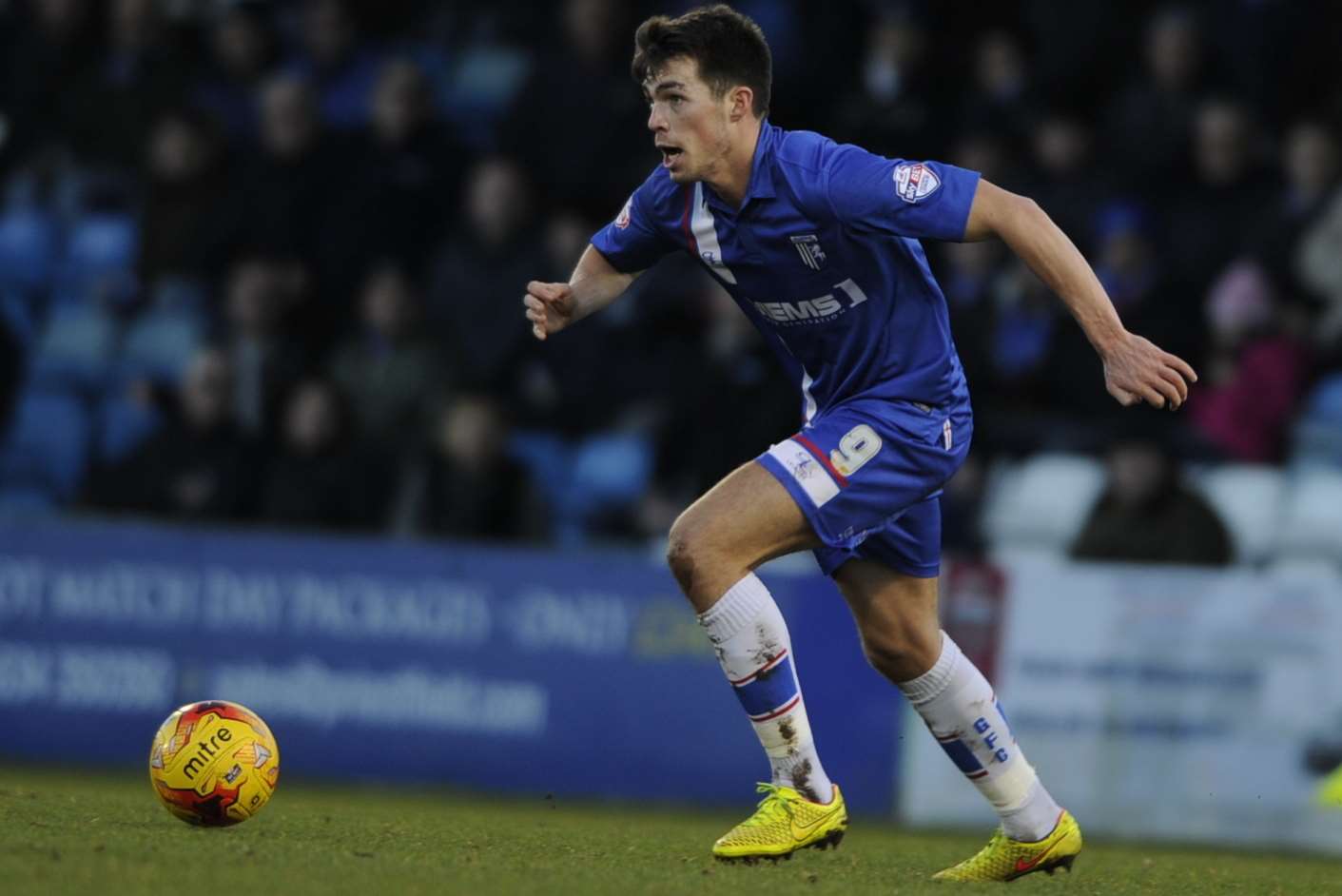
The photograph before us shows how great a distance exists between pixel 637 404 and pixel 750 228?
568 centimetres

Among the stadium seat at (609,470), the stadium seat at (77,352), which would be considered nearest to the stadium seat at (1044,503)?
the stadium seat at (609,470)

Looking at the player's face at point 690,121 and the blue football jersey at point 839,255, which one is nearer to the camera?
the blue football jersey at point 839,255

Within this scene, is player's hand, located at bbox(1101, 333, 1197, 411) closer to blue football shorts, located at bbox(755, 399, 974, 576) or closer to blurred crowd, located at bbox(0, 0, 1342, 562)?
blue football shorts, located at bbox(755, 399, 974, 576)

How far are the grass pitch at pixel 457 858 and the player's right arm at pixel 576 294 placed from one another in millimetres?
1591

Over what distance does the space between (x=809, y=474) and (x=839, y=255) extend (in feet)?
2.03

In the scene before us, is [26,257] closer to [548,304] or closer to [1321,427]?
[1321,427]

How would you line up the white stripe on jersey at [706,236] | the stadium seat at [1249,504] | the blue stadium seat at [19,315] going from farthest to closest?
the blue stadium seat at [19,315] → the stadium seat at [1249,504] → the white stripe on jersey at [706,236]

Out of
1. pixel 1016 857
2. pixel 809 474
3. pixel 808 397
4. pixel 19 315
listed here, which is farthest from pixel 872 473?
pixel 19 315

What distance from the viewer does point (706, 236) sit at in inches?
248

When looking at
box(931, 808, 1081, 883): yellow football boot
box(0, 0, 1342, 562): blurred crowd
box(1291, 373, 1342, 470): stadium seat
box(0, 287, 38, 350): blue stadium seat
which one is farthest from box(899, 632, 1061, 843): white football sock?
box(0, 287, 38, 350): blue stadium seat

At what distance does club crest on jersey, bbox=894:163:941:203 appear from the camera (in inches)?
231

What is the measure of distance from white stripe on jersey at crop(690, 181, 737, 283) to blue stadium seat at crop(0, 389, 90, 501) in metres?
7.27

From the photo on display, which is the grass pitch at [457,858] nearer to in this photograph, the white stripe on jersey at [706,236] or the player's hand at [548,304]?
the player's hand at [548,304]

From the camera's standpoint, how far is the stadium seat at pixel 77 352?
43.1ft
